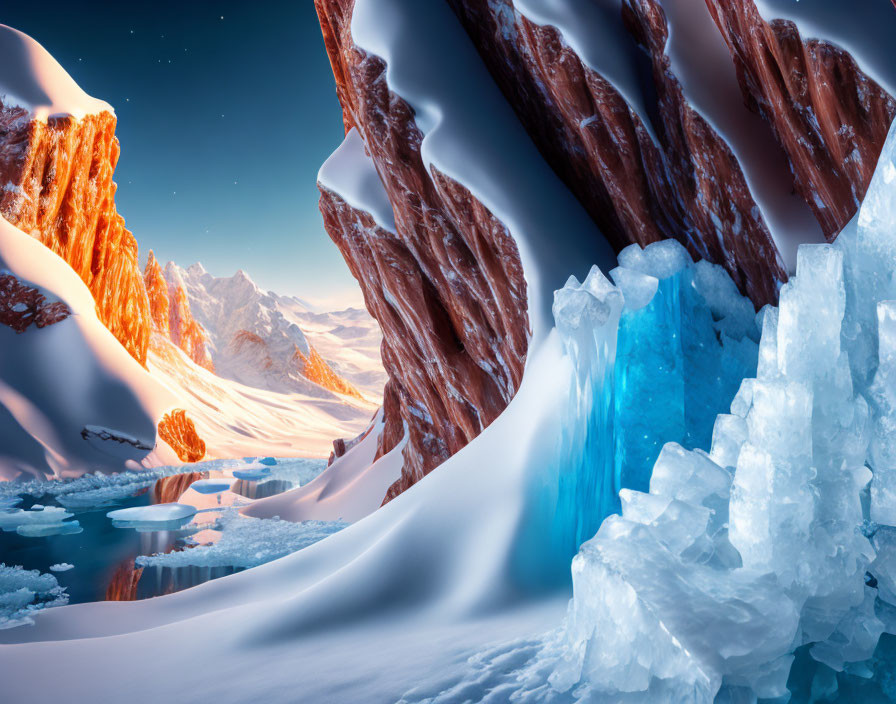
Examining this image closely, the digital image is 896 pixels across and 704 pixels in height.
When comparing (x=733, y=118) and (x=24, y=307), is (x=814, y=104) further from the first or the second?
(x=24, y=307)

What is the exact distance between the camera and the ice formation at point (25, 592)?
7176mm

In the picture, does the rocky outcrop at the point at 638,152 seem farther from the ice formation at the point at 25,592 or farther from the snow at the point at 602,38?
the ice formation at the point at 25,592

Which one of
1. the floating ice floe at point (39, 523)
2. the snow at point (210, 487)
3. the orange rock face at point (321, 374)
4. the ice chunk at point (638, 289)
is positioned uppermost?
the orange rock face at point (321, 374)

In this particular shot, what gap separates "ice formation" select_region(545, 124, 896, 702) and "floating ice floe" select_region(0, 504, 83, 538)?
46.8 ft

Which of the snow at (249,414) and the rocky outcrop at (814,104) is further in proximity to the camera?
the snow at (249,414)

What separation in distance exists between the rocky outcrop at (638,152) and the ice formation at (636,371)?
1.52ft

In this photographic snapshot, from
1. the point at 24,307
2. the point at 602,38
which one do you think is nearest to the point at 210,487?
the point at 24,307

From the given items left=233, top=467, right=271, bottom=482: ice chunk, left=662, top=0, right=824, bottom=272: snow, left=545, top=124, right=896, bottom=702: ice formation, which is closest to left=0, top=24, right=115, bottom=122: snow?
left=233, top=467, right=271, bottom=482: ice chunk

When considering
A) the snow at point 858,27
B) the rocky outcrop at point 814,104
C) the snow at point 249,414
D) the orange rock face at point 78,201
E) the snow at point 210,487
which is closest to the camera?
the snow at point 858,27

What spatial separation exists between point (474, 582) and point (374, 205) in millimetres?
6728

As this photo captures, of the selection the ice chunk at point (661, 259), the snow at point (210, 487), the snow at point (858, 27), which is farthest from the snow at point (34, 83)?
the snow at point (858, 27)

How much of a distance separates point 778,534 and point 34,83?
3482 cm

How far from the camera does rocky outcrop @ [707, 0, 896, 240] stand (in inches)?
134

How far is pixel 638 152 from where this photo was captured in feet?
17.5
